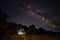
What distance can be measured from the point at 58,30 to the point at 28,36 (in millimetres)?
1795

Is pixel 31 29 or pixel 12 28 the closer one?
pixel 31 29

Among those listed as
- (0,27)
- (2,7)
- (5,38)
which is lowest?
(5,38)

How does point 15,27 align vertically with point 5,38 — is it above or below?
above

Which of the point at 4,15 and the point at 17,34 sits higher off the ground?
the point at 4,15

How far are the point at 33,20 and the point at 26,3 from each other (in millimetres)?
1153

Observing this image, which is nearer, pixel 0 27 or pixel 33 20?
pixel 0 27

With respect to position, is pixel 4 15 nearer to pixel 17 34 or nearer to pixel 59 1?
pixel 17 34

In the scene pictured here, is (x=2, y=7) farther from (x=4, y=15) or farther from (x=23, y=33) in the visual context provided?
(x=23, y=33)

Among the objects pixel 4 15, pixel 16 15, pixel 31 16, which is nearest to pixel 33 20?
pixel 31 16

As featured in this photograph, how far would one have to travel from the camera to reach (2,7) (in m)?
9.85

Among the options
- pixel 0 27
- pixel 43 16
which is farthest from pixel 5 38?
pixel 43 16

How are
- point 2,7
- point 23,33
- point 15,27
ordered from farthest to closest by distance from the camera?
point 2,7
point 15,27
point 23,33

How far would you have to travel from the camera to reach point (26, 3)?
9.77 m

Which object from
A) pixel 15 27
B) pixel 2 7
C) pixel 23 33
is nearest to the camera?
pixel 23 33
